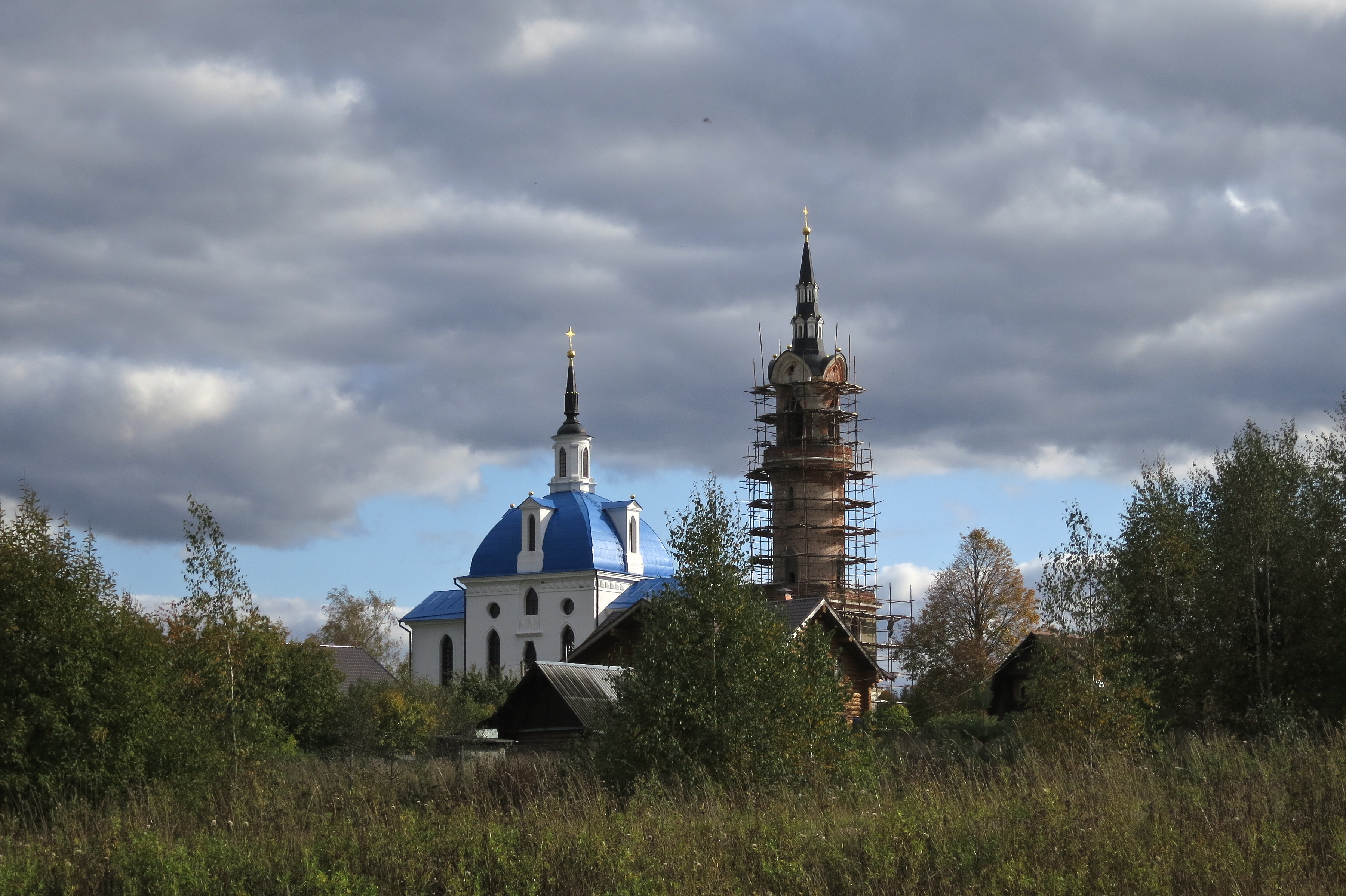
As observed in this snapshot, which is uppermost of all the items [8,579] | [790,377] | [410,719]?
[790,377]

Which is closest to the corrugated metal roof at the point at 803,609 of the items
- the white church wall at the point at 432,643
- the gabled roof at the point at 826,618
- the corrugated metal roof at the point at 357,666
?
the gabled roof at the point at 826,618

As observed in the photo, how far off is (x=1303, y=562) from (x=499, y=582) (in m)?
51.2

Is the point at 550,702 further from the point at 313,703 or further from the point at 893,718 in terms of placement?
→ the point at 313,703

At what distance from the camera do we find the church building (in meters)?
75.1

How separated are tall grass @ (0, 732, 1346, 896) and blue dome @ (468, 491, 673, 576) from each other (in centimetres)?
A: 5796

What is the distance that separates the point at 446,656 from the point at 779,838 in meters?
70.0

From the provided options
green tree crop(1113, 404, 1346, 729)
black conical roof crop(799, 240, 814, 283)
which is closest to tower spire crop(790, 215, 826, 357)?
black conical roof crop(799, 240, 814, 283)

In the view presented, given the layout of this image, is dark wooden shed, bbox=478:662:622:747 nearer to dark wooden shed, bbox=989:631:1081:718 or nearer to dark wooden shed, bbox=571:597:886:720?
dark wooden shed, bbox=571:597:886:720

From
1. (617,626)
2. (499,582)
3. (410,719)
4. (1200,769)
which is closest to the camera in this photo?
(1200,769)

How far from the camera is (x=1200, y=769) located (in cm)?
1595

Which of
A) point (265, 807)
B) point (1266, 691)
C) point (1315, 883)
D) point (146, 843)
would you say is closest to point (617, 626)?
point (1266, 691)

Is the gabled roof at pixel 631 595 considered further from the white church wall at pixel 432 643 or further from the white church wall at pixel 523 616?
the white church wall at pixel 432 643

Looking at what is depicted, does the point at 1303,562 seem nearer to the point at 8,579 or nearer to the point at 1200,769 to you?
the point at 1200,769

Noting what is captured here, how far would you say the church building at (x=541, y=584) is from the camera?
75.1 meters
